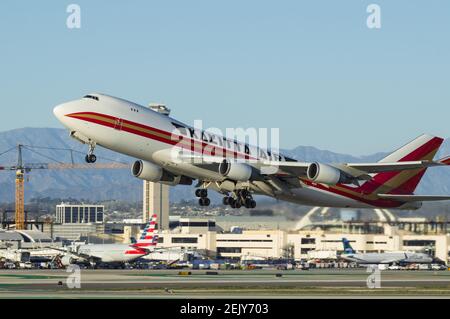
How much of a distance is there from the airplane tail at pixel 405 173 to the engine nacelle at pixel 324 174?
31.5ft

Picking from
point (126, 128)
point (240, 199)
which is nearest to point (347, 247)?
point (240, 199)

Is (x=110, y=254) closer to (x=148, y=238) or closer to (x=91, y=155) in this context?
(x=148, y=238)

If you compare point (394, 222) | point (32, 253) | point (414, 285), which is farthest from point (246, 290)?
point (32, 253)

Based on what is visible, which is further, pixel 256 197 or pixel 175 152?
pixel 256 197

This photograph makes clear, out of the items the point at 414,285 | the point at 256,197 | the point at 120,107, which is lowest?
the point at 414,285

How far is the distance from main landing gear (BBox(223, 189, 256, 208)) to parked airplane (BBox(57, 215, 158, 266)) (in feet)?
176

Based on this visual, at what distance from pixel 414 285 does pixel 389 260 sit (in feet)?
180

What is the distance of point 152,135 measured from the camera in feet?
230

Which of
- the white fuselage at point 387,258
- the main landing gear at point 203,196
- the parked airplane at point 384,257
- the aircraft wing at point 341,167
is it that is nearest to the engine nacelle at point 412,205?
the aircraft wing at point 341,167

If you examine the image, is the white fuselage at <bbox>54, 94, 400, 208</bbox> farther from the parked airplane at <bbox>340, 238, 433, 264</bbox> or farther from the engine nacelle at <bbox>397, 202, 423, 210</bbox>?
the parked airplane at <bbox>340, 238, 433, 264</bbox>

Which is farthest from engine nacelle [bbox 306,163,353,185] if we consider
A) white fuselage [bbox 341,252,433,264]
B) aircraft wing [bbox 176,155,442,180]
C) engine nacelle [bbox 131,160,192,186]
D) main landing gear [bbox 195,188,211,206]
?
white fuselage [bbox 341,252,433,264]

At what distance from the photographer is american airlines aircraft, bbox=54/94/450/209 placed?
228 ft

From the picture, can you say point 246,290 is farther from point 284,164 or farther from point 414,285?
point 414,285
